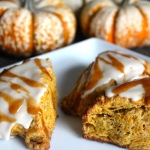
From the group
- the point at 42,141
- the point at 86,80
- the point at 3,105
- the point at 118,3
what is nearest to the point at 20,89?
the point at 3,105

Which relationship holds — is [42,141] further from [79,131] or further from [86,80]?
[86,80]

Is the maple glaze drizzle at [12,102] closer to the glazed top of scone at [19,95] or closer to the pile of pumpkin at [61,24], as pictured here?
the glazed top of scone at [19,95]

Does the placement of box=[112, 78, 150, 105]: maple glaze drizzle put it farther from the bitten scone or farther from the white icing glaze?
the bitten scone

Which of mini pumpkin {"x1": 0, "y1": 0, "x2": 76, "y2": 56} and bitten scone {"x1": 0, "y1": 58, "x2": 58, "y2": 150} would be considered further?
mini pumpkin {"x1": 0, "y1": 0, "x2": 76, "y2": 56}

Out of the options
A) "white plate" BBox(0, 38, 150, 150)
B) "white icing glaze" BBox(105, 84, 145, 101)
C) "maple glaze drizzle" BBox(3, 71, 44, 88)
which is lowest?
"white plate" BBox(0, 38, 150, 150)

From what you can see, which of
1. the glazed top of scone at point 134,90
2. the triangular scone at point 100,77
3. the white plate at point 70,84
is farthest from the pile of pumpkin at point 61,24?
the glazed top of scone at point 134,90

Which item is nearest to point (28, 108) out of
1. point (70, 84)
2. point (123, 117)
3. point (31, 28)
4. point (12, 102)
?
point (12, 102)

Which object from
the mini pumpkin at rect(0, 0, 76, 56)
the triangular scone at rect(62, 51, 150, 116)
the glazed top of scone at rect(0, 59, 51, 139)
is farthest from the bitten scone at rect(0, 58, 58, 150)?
the mini pumpkin at rect(0, 0, 76, 56)
